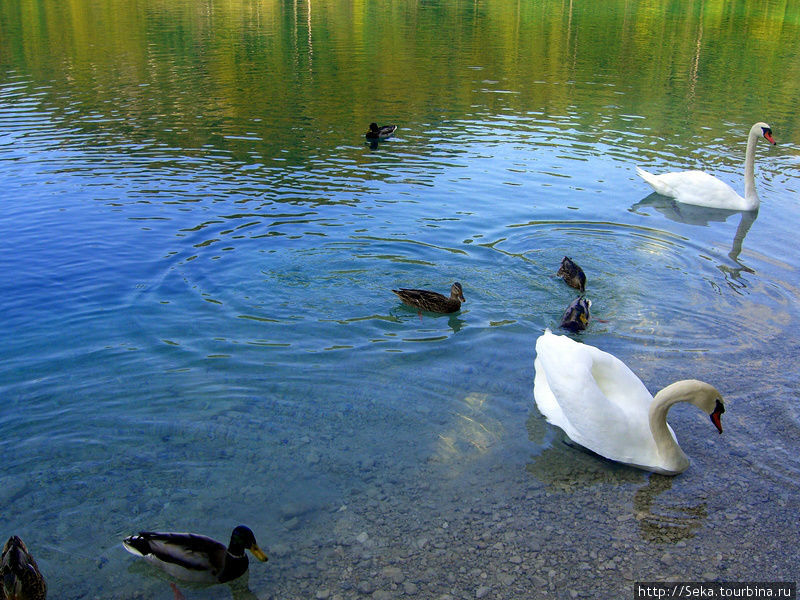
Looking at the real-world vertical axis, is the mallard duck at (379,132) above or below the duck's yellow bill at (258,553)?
above

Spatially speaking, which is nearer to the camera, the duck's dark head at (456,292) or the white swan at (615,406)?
the white swan at (615,406)

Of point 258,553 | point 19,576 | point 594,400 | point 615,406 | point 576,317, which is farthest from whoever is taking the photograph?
point 576,317

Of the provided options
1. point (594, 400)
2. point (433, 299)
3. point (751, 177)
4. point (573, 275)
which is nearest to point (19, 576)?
point (594, 400)

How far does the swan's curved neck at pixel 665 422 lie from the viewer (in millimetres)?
7031

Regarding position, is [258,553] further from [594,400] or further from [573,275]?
[573,275]

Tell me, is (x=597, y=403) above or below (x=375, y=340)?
above

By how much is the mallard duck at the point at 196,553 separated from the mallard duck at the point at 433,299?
4908 millimetres

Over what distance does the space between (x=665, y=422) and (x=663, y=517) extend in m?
0.91

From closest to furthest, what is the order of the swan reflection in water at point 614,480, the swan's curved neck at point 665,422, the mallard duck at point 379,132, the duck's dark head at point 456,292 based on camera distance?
the swan reflection in water at point 614,480, the swan's curved neck at point 665,422, the duck's dark head at point 456,292, the mallard duck at point 379,132

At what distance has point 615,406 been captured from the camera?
7.33 metres

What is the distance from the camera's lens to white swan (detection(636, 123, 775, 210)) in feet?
50.6

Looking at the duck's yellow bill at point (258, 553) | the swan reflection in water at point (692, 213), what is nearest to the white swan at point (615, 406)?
the duck's yellow bill at point (258, 553)

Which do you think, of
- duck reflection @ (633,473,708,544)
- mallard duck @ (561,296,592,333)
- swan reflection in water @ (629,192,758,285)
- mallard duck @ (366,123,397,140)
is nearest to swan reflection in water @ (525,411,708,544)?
duck reflection @ (633,473,708,544)

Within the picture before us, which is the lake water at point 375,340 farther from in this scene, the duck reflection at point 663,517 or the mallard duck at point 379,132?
the mallard duck at point 379,132
